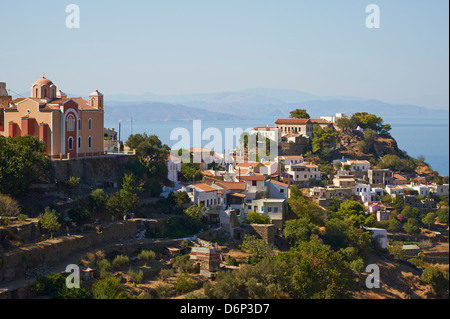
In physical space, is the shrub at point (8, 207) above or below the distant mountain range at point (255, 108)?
below

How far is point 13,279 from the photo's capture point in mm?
24734

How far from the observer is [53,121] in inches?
1328

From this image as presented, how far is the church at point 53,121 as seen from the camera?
33719mm

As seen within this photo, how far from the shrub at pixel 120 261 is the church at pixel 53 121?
8294mm

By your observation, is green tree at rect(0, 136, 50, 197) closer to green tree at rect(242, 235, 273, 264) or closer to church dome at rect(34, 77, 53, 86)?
church dome at rect(34, 77, 53, 86)

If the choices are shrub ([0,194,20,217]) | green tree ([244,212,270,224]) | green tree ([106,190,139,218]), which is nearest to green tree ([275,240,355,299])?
green tree ([244,212,270,224])

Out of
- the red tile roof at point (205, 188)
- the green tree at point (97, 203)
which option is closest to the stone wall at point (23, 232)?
the green tree at point (97, 203)

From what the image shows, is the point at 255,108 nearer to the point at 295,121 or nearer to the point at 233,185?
the point at 295,121

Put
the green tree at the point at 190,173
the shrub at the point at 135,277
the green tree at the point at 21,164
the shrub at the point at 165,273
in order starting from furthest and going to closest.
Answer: the green tree at the point at 190,173, the green tree at the point at 21,164, the shrub at the point at 165,273, the shrub at the point at 135,277

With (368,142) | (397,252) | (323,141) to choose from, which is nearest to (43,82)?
(397,252)

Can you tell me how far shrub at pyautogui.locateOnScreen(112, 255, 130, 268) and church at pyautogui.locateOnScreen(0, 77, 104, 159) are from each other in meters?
8.29

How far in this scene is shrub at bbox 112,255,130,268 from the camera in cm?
2755

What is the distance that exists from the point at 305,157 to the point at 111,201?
32.8 meters

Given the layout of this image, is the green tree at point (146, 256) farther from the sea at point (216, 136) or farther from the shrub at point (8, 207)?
the sea at point (216, 136)
